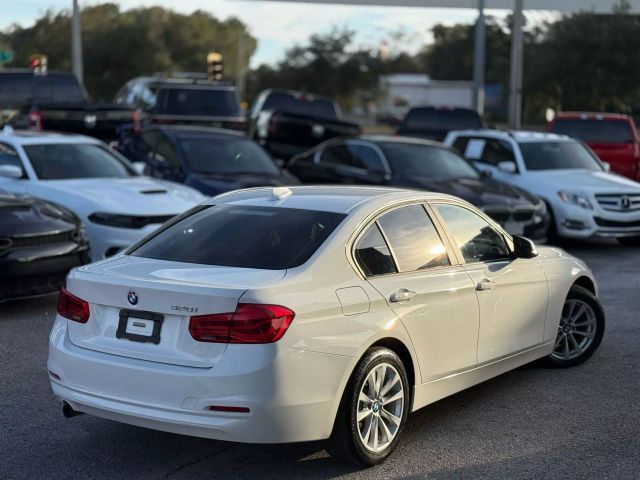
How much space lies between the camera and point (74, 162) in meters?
12.0

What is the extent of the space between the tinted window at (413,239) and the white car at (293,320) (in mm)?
10

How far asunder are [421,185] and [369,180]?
3.28 ft

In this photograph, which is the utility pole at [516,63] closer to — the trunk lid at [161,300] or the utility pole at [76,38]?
the utility pole at [76,38]

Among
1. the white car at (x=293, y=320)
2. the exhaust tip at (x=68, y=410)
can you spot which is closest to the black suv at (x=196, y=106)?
the white car at (x=293, y=320)

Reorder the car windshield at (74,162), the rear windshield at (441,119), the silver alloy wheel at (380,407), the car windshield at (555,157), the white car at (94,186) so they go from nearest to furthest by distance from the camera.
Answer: the silver alloy wheel at (380,407) < the white car at (94,186) < the car windshield at (74,162) < the car windshield at (555,157) < the rear windshield at (441,119)

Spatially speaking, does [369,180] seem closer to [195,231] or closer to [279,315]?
[195,231]

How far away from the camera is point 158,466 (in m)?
5.47

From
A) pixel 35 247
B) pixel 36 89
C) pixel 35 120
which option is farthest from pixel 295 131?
pixel 35 247

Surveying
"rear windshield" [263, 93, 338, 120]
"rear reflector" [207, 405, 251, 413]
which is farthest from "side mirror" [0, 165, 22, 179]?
"rear windshield" [263, 93, 338, 120]

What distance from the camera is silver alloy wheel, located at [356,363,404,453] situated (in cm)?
537

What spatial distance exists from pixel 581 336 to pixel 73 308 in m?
4.04

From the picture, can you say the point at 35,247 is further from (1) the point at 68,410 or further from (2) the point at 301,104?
(2) the point at 301,104

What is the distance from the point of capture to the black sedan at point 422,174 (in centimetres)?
1334

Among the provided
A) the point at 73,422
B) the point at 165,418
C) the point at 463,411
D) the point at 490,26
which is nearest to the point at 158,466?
the point at 165,418
